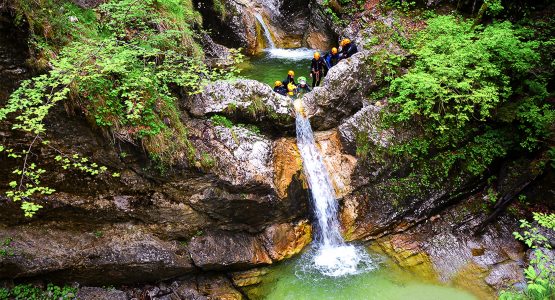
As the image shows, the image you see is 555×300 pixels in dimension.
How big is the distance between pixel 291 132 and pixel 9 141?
20.1 ft

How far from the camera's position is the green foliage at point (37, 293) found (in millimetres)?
6201

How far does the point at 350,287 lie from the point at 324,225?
1.70m

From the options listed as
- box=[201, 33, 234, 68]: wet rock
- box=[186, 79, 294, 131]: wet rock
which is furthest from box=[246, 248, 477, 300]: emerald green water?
box=[201, 33, 234, 68]: wet rock

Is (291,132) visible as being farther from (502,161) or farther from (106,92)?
(502,161)

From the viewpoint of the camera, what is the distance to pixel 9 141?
5898 millimetres

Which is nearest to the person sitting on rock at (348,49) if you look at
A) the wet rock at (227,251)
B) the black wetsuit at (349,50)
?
the black wetsuit at (349,50)

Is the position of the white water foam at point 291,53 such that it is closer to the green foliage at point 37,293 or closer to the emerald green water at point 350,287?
the emerald green water at point 350,287

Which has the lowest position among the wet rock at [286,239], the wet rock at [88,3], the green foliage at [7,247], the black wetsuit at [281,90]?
the wet rock at [286,239]

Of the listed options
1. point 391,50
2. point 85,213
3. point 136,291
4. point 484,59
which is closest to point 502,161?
point 484,59

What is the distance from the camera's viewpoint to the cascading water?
8.35 metres

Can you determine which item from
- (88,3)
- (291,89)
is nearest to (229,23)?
(291,89)

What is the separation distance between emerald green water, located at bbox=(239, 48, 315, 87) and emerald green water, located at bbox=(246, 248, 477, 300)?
664 cm

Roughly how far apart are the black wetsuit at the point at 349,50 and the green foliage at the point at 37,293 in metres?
10.00

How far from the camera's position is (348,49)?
37.9 ft
